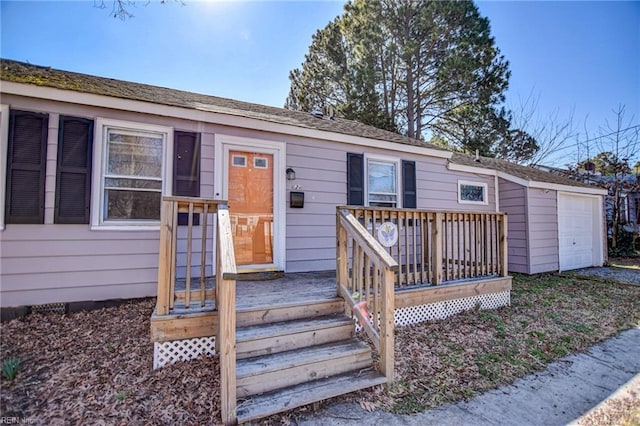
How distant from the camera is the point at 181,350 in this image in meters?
2.73

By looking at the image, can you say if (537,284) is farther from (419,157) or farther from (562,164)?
(562,164)

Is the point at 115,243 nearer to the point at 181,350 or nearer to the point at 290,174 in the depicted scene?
the point at 181,350

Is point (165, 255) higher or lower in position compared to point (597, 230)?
lower

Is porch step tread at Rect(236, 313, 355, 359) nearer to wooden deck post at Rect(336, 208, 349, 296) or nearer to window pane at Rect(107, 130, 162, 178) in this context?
wooden deck post at Rect(336, 208, 349, 296)

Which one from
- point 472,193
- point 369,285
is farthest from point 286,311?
point 472,193

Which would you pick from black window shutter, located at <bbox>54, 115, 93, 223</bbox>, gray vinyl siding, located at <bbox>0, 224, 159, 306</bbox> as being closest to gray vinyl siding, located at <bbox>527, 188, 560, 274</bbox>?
gray vinyl siding, located at <bbox>0, 224, 159, 306</bbox>

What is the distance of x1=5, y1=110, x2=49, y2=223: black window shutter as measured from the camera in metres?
3.43

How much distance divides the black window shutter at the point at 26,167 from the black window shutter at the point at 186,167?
1.46m

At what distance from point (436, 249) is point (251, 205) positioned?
2.88 m

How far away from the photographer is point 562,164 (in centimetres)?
1337

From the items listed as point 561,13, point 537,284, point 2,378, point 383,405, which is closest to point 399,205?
point 537,284

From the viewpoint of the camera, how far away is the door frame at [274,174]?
4484mm

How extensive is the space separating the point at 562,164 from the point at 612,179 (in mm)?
1822

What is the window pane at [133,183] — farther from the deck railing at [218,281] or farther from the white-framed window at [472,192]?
the white-framed window at [472,192]
